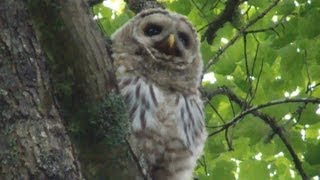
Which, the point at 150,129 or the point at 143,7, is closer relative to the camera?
the point at 150,129

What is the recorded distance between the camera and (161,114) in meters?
4.43

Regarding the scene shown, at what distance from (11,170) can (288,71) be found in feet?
11.4

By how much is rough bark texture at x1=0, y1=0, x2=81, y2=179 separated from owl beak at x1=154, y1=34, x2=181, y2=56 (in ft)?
7.57

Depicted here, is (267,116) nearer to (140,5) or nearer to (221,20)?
(221,20)

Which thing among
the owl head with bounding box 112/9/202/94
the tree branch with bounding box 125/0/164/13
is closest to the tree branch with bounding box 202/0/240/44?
the owl head with bounding box 112/9/202/94

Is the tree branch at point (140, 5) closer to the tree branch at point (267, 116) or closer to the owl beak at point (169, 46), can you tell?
the owl beak at point (169, 46)

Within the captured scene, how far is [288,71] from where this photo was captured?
18.1 ft

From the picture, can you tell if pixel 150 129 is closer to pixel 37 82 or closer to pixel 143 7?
pixel 143 7

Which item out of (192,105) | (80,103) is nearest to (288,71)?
(192,105)

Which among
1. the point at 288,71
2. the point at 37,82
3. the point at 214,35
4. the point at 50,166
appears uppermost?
the point at 214,35

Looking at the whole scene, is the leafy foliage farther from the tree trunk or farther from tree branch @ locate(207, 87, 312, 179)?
the tree trunk

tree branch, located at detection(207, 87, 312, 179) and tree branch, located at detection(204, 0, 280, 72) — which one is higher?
tree branch, located at detection(204, 0, 280, 72)

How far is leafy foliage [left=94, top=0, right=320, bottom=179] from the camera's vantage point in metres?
5.25

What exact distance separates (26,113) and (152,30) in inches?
107
